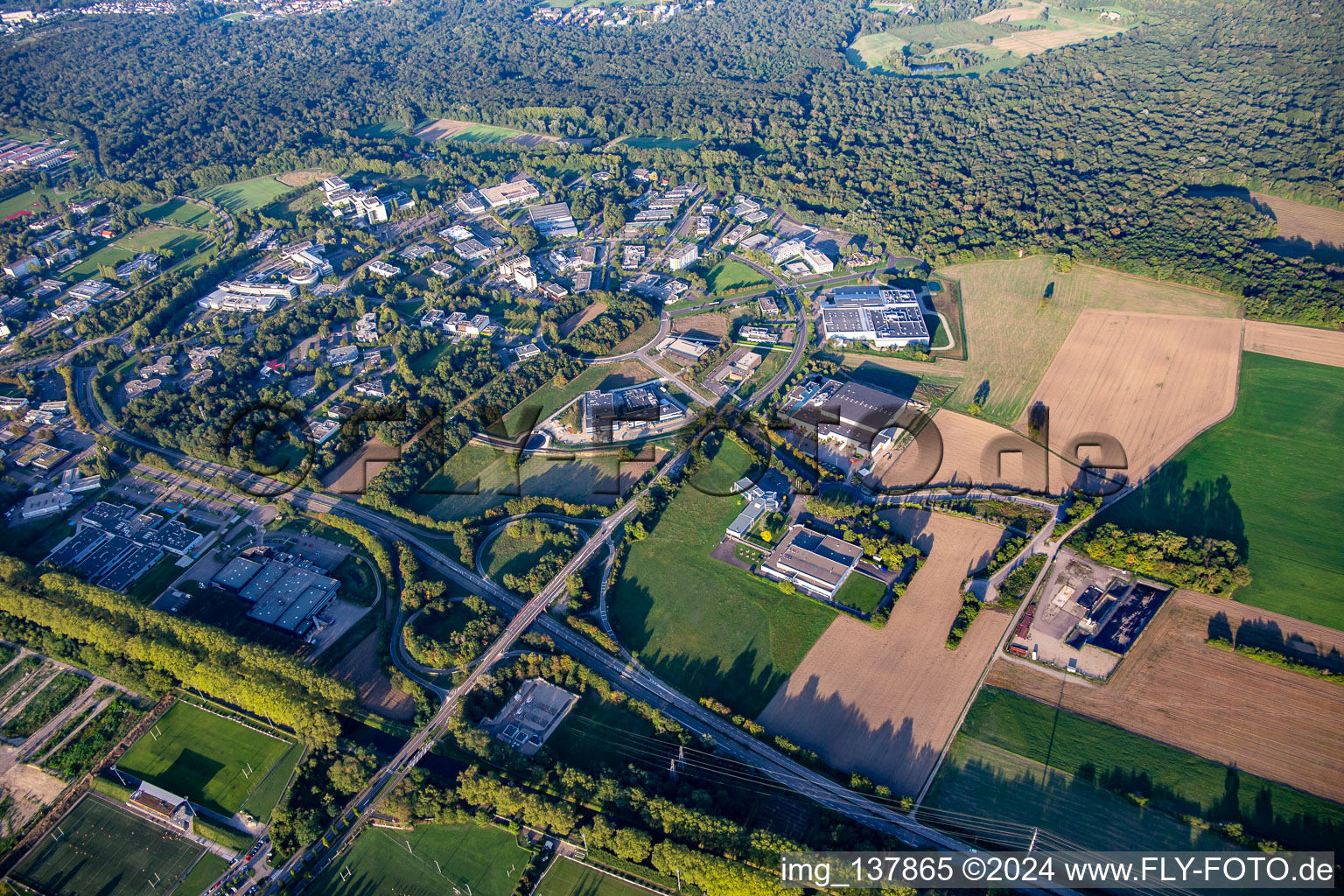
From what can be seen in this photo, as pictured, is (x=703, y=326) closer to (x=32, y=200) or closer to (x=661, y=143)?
(x=661, y=143)

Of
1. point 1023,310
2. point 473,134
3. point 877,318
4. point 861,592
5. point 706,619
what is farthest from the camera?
point 473,134

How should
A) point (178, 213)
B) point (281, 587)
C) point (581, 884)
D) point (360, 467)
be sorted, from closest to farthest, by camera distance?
point (581, 884), point (281, 587), point (360, 467), point (178, 213)

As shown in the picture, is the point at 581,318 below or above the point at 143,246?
below

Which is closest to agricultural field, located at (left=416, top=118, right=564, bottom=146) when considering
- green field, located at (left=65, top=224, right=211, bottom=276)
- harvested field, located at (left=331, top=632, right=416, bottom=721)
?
green field, located at (left=65, top=224, right=211, bottom=276)

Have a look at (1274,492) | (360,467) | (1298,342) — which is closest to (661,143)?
(360,467)

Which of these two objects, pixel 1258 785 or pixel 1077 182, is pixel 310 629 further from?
pixel 1077 182

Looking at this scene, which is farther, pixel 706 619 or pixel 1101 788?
pixel 706 619
